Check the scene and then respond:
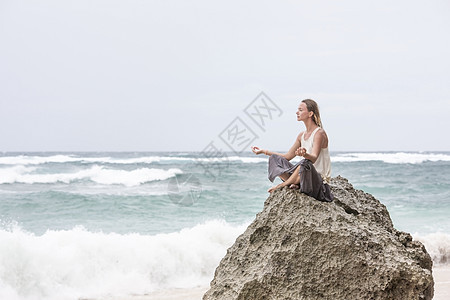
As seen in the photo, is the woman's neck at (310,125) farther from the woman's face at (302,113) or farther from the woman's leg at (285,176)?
the woman's leg at (285,176)

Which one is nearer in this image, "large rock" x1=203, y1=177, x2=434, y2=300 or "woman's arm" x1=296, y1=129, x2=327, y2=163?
"large rock" x1=203, y1=177, x2=434, y2=300

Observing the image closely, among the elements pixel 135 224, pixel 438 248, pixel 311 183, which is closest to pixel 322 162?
pixel 311 183

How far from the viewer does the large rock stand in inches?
135

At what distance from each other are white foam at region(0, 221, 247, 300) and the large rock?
3763 millimetres

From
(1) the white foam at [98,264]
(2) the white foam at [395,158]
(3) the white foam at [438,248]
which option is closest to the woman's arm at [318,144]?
(1) the white foam at [98,264]

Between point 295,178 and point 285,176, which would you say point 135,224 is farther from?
point 295,178

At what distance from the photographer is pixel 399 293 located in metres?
3.44

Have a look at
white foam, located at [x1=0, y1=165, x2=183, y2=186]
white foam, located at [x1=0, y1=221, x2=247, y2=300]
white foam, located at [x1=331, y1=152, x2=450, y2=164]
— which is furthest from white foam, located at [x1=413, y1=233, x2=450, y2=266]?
white foam, located at [x1=331, y1=152, x2=450, y2=164]

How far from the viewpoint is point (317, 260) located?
11.5 ft

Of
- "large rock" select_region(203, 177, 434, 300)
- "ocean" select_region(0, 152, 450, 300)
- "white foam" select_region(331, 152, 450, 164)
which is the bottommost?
"white foam" select_region(331, 152, 450, 164)

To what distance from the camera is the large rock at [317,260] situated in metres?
3.42

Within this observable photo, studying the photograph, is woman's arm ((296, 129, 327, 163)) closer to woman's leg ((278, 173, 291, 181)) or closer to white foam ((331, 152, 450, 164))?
woman's leg ((278, 173, 291, 181))

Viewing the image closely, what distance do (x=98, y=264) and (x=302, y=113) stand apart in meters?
4.85

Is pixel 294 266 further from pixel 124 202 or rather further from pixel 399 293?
pixel 124 202
